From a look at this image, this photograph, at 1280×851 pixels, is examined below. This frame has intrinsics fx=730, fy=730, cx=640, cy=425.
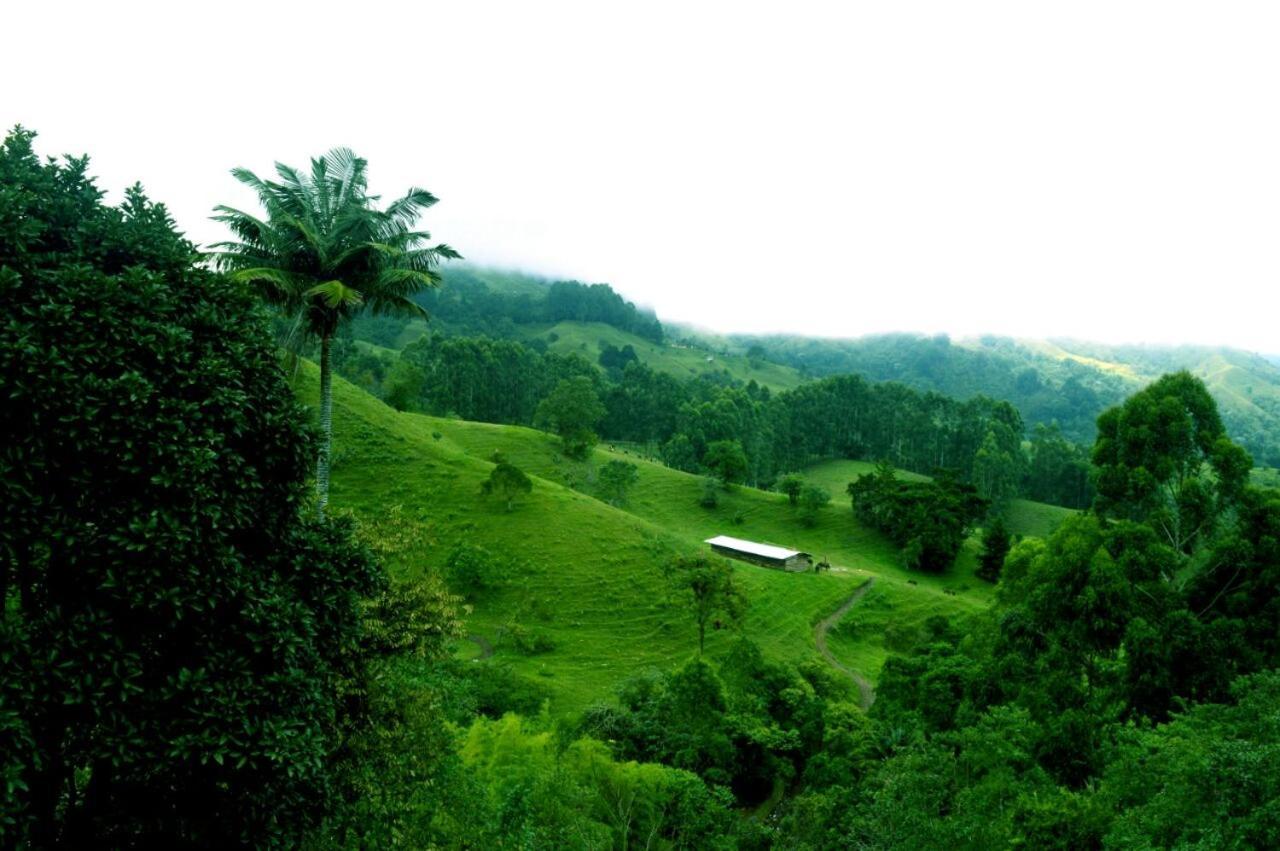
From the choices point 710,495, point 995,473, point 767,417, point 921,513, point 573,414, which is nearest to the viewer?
point 921,513

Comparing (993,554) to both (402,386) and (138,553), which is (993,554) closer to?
(402,386)

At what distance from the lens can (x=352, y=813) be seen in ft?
38.5

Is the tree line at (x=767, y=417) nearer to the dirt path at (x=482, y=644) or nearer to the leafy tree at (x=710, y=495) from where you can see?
the leafy tree at (x=710, y=495)

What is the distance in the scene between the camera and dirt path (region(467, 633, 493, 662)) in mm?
42972

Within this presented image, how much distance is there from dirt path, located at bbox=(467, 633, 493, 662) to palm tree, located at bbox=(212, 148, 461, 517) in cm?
2517

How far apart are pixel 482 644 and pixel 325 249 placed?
100ft

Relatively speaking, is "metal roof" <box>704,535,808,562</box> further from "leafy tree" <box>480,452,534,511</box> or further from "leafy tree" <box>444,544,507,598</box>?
"leafy tree" <box>444,544,507,598</box>

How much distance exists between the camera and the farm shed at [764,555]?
6588 cm

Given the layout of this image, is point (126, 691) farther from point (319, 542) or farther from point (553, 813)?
point (553, 813)

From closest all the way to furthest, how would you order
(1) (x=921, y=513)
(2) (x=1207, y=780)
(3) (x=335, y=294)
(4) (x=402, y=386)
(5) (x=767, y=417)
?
(2) (x=1207, y=780) → (3) (x=335, y=294) → (1) (x=921, y=513) → (4) (x=402, y=386) → (5) (x=767, y=417)

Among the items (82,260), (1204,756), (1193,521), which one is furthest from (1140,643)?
(82,260)

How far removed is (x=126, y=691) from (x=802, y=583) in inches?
2289

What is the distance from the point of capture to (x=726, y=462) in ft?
290

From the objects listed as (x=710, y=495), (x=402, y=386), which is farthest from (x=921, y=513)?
(x=402, y=386)
